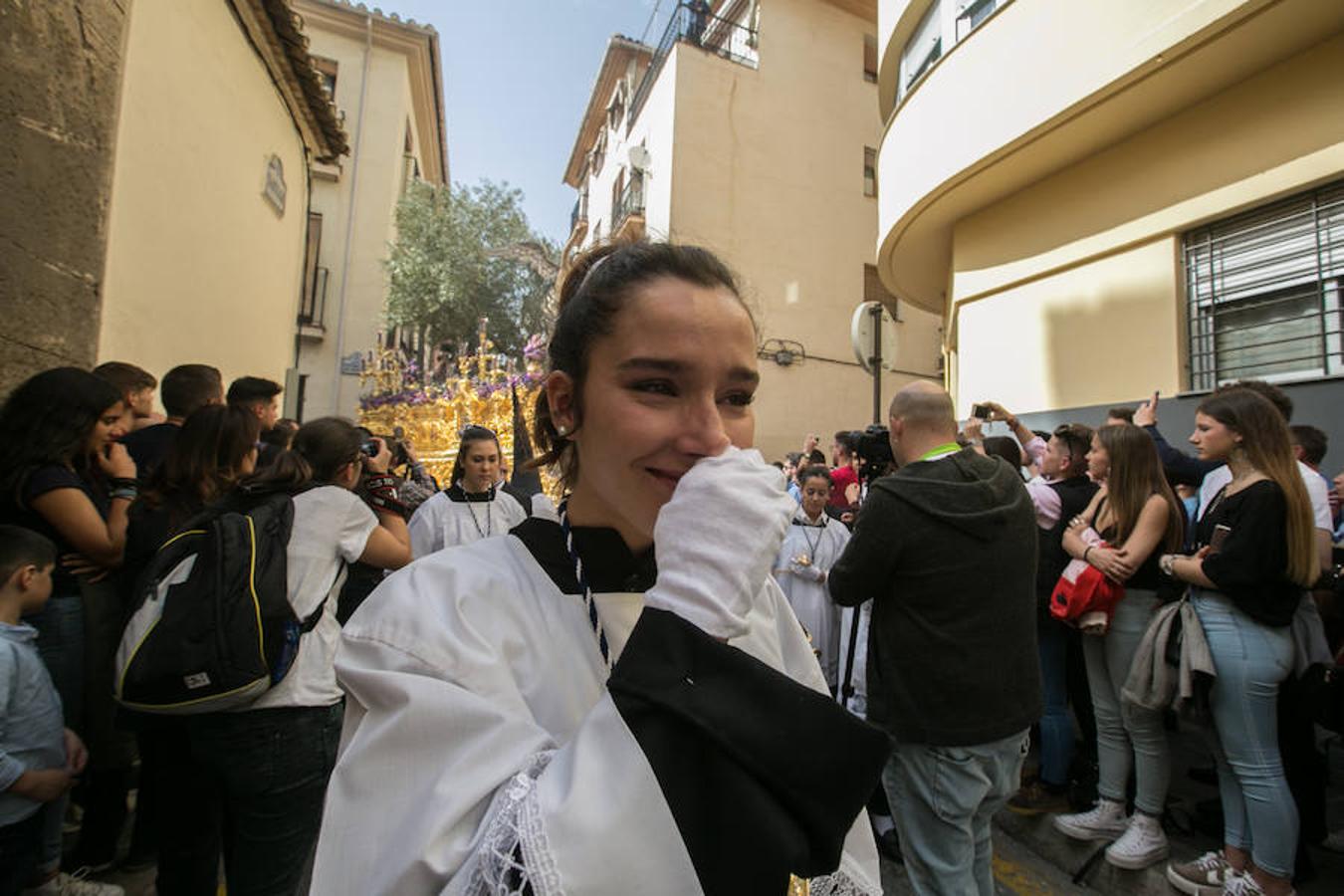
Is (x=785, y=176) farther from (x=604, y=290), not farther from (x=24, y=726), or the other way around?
(x=24, y=726)

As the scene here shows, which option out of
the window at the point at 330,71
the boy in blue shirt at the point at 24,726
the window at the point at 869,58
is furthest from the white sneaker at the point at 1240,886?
the window at the point at 330,71

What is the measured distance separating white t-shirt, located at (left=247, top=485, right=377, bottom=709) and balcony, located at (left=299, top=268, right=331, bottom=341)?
47.2 feet

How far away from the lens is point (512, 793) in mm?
755

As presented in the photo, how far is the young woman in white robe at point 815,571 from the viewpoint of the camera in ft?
14.3

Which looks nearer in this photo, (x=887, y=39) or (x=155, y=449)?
(x=155, y=449)

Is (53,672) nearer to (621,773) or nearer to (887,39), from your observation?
(621,773)

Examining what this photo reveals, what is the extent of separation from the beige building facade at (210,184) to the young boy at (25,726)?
215 cm

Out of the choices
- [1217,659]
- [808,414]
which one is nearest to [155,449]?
[1217,659]

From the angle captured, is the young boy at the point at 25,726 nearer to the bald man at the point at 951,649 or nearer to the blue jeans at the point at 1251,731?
the bald man at the point at 951,649

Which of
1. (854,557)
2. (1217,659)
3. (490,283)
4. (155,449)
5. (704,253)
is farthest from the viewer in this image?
(490,283)

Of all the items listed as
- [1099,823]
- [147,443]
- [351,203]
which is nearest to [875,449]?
[1099,823]

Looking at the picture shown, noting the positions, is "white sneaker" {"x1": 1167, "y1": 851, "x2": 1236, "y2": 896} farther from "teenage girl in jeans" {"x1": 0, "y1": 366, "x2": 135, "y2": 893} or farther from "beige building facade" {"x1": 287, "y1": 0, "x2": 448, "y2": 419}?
"beige building facade" {"x1": 287, "y1": 0, "x2": 448, "y2": 419}

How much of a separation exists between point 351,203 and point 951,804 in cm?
1739

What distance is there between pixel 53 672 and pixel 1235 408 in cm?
500
